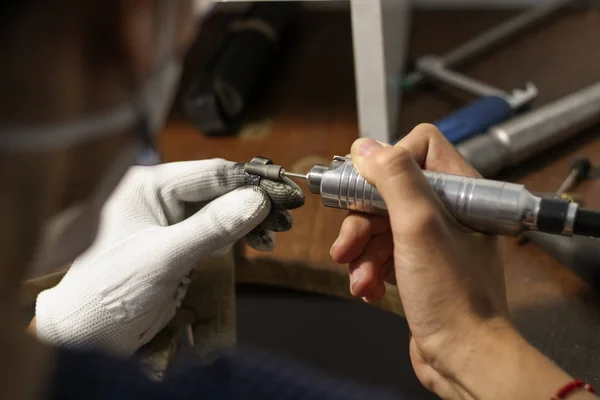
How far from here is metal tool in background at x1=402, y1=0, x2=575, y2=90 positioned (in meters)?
0.96

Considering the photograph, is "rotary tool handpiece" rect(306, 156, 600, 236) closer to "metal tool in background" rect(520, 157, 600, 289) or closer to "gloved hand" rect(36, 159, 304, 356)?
A: "gloved hand" rect(36, 159, 304, 356)

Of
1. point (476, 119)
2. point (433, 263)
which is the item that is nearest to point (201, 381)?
point (433, 263)

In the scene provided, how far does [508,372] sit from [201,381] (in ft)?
0.73

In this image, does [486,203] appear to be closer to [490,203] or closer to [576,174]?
[490,203]

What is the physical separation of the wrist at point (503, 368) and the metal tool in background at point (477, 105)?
36cm

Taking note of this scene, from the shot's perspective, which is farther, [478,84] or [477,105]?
[478,84]

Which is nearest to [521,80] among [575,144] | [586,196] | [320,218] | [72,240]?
[575,144]

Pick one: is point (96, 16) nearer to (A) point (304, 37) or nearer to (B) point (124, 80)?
(B) point (124, 80)

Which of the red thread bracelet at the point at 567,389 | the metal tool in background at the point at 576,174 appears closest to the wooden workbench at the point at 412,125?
the metal tool in background at the point at 576,174

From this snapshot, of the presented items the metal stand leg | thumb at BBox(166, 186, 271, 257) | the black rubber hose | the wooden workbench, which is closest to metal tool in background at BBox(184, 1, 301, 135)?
the wooden workbench

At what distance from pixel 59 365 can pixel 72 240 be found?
0.08m

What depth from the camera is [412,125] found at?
87cm

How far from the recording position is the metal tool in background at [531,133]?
0.75m

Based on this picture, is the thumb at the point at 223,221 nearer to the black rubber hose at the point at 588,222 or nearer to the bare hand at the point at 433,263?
the bare hand at the point at 433,263
